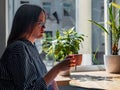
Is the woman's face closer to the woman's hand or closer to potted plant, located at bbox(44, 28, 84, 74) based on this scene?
the woman's hand

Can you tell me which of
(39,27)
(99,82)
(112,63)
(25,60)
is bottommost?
(99,82)

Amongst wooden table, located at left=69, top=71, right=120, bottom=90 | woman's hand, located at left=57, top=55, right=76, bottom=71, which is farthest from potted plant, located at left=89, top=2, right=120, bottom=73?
woman's hand, located at left=57, top=55, right=76, bottom=71

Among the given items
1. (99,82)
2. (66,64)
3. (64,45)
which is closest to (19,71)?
(66,64)

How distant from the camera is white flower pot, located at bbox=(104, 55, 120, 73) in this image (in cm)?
240

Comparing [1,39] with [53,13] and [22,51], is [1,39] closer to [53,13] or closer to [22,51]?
[53,13]

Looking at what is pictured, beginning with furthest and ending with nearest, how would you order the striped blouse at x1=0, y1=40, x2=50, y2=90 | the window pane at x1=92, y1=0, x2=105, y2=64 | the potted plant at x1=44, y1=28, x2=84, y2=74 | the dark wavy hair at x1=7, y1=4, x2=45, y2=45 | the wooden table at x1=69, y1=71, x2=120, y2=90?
1. the window pane at x1=92, y1=0, x2=105, y2=64
2. the potted plant at x1=44, y1=28, x2=84, y2=74
3. the wooden table at x1=69, y1=71, x2=120, y2=90
4. the dark wavy hair at x1=7, y1=4, x2=45, y2=45
5. the striped blouse at x1=0, y1=40, x2=50, y2=90

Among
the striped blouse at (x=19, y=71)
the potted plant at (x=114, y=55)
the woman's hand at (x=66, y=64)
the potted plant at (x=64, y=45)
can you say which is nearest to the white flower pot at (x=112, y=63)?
the potted plant at (x=114, y=55)

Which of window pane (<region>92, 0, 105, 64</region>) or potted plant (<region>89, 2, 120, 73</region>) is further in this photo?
window pane (<region>92, 0, 105, 64</region>)

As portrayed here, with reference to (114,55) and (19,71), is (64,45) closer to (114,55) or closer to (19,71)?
(114,55)

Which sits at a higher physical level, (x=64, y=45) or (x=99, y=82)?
(x=64, y=45)

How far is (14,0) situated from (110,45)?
1.12 metres

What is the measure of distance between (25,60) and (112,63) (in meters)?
1.39

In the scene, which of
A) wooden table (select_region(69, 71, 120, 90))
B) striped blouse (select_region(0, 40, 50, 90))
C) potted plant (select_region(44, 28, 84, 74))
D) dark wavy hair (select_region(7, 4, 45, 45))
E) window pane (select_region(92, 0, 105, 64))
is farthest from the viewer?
window pane (select_region(92, 0, 105, 64))

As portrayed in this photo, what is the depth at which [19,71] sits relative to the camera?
120 centimetres
